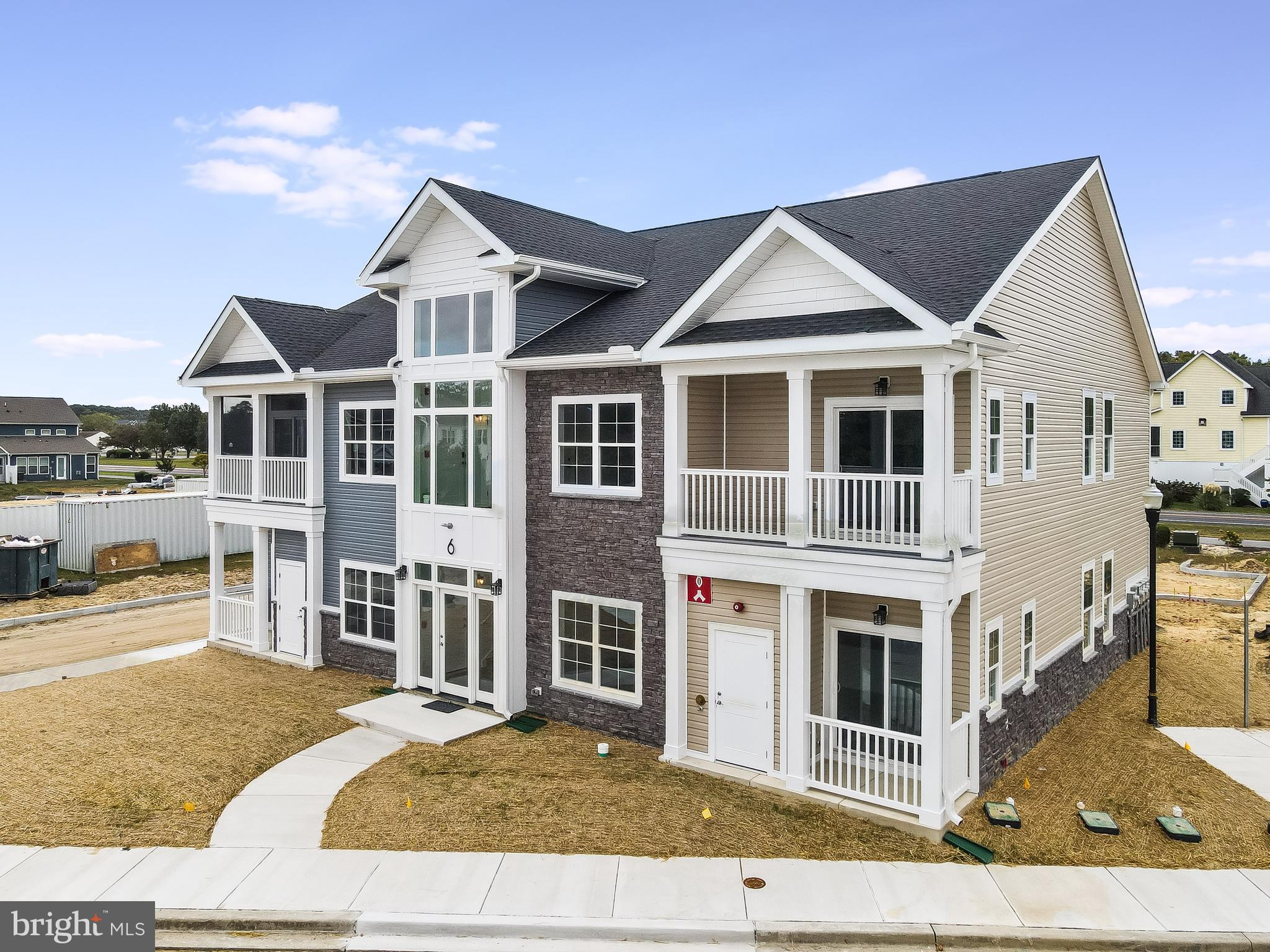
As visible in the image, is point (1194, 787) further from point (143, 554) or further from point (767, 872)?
point (143, 554)

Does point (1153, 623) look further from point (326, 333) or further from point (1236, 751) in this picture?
point (326, 333)

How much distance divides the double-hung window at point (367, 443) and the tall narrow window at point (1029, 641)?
1171cm

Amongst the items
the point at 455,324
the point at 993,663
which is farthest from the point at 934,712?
the point at 455,324

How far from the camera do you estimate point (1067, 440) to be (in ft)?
50.9

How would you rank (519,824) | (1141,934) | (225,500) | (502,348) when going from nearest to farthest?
1. (1141,934)
2. (519,824)
3. (502,348)
4. (225,500)

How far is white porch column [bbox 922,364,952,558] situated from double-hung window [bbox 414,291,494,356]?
7651 mm

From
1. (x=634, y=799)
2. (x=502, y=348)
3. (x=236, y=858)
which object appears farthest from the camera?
(x=502, y=348)

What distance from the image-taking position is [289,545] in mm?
19906

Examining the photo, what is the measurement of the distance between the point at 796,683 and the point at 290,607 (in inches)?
497

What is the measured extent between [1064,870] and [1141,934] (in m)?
1.36

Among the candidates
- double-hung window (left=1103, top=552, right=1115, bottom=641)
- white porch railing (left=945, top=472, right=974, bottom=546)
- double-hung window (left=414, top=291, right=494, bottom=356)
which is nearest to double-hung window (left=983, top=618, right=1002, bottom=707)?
white porch railing (left=945, top=472, right=974, bottom=546)

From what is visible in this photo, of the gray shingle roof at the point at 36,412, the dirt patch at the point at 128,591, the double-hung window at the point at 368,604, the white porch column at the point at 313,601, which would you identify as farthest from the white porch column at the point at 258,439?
the gray shingle roof at the point at 36,412

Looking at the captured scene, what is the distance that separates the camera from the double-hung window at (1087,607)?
16734mm

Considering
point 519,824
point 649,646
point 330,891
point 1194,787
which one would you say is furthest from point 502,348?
point 1194,787
